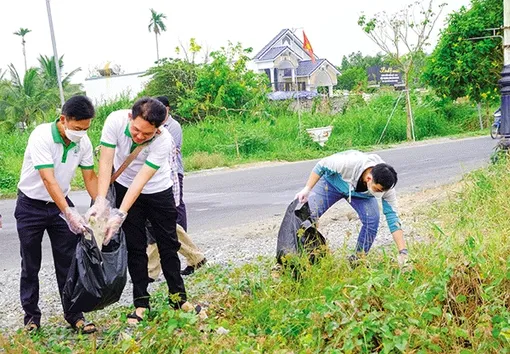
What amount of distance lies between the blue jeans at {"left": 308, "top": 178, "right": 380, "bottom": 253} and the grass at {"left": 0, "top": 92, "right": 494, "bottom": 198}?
354 inches

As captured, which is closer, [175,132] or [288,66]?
[175,132]

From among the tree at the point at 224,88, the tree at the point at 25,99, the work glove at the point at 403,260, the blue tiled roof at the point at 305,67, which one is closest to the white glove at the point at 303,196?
the work glove at the point at 403,260

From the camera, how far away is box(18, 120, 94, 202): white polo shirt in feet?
13.8

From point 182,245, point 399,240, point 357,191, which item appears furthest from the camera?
point 182,245

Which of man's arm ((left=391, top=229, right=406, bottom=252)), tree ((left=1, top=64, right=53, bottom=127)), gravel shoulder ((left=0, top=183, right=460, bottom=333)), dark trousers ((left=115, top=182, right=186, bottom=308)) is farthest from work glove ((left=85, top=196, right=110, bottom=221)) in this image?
tree ((left=1, top=64, right=53, bottom=127))

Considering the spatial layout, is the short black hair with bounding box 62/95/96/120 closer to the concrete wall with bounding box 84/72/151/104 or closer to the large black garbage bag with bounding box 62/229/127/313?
the large black garbage bag with bounding box 62/229/127/313

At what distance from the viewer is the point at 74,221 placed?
4.20 m

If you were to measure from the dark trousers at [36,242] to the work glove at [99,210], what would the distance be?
0.97 ft

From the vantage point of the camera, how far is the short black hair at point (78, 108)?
4.15m

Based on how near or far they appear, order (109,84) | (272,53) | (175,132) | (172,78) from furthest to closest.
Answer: (272,53) → (109,84) → (172,78) → (175,132)

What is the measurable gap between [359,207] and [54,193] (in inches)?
91.1

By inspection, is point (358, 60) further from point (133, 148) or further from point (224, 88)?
point (133, 148)

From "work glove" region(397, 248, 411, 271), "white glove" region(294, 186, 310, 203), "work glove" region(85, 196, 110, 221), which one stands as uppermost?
"work glove" region(85, 196, 110, 221)

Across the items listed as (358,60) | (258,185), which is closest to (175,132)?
(258,185)
